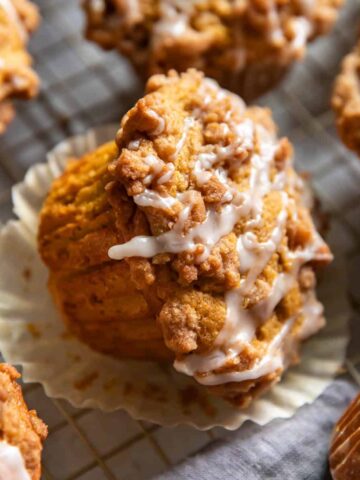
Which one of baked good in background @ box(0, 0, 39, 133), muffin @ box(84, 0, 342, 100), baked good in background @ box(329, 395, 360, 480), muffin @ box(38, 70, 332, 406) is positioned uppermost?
baked good in background @ box(0, 0, 39, 133)

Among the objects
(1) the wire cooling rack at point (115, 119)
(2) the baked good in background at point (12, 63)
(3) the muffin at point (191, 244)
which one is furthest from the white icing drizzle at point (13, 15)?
(3) the muffin at point (191, 244)

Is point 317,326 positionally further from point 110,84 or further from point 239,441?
point 110,84

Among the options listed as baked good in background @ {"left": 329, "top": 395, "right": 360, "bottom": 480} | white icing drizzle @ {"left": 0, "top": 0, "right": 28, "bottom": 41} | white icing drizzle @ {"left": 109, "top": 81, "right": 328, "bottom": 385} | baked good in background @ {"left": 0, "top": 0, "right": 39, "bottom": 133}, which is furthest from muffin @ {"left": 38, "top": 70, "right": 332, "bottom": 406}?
white icing drizzle @ {"left": 0, "top": 0, "right": 28, "bottom": 41}

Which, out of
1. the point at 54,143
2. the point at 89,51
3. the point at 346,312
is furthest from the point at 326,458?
the point at 89,51

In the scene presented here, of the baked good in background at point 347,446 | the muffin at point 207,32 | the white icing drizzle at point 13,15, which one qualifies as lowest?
the baked good in background at point 347,446

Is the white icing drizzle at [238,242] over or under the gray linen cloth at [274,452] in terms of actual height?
over

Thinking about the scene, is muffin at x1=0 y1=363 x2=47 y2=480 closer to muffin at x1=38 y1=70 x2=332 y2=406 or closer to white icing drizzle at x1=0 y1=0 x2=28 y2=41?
muffin at x1=38 y1=70 x2=332 y2=406

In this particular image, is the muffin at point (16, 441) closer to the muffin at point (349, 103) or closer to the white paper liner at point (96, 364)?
the white paper liner at point (96, 364)
